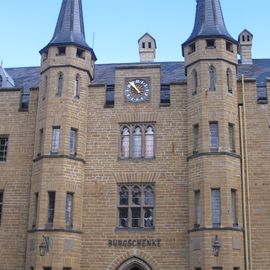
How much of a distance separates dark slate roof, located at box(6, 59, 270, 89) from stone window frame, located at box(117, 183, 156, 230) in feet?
21.2

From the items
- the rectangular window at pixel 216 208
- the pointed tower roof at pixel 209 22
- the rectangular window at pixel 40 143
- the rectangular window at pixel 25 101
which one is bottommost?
the rectangular window at pixel 216 208

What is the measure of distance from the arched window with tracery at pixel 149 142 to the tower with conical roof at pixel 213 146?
191 cm

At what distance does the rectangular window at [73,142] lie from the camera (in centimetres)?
2489

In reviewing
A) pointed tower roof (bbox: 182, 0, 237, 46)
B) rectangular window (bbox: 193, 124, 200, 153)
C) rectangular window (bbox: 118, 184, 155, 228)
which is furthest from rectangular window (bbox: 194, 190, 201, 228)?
pointed tower roof (bbox: 182, 0, 237, 46)

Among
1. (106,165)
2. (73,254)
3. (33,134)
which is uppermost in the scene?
(33,134)

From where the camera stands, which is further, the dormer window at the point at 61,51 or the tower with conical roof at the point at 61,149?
the dormer window at the point at 61,51

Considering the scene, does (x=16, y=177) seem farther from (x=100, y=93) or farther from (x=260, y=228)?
(x=260, y=228)

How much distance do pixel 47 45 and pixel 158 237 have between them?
11122 millimetres

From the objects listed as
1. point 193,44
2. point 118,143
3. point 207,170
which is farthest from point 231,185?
point 193,44

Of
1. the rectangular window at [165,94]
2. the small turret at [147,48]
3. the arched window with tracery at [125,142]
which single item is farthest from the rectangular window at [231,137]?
the small turret at [147,48]

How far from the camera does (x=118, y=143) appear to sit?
2541 cm

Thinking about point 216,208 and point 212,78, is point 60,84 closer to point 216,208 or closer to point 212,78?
point 212,78

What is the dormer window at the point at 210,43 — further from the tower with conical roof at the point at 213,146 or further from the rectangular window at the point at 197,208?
the rectangular window at the point at 197,208

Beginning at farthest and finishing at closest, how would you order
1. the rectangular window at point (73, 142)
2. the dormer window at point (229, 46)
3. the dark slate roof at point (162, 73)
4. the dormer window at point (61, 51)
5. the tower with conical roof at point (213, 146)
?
the dark slate roof at point (162, 73) → the dormer window at point (61, 51) → the dormer window at point (229, 46) → the rectangular window at point (73, 142) → the tower with conical roof at point (213, 146)
